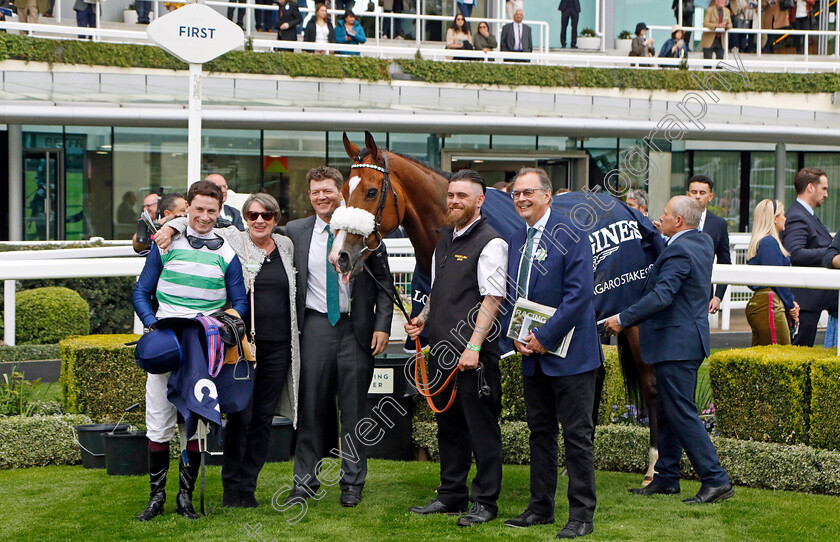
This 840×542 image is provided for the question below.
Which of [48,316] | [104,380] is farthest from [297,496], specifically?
[48,316]

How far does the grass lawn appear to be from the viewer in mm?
4461

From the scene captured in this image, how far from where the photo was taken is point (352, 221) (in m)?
4.58

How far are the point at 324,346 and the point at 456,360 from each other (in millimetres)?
733

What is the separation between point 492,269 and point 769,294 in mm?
3640

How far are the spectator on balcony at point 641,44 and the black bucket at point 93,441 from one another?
1690 centimetres

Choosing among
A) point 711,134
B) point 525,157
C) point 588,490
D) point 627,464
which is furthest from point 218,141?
point 588,490

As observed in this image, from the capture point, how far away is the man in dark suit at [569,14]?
72.0ft

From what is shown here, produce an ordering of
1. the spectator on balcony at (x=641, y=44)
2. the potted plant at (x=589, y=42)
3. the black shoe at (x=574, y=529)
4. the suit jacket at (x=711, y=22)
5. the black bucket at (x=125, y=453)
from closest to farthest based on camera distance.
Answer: the black shoe at (x=574, y=529), the black bucket at (x=125, y=453), the spectator on balcony at (x=641, y=44), the suit jacket at (x=711, y=22), the potted plant at (x=589, y=42)

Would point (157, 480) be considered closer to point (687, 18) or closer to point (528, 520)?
point (528, 520)

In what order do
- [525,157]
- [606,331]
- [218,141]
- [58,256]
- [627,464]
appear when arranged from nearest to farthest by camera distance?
[606,331] → [627,464] → [58,256] → [218,141] → [525,157]

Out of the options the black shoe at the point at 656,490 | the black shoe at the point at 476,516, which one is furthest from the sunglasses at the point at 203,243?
the black shoe at the point at 656,490

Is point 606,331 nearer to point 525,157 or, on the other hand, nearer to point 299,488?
point 299,488

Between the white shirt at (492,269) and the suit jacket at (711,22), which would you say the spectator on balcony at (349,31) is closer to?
the suit jacket at (711,22)

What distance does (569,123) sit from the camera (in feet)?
53.1
